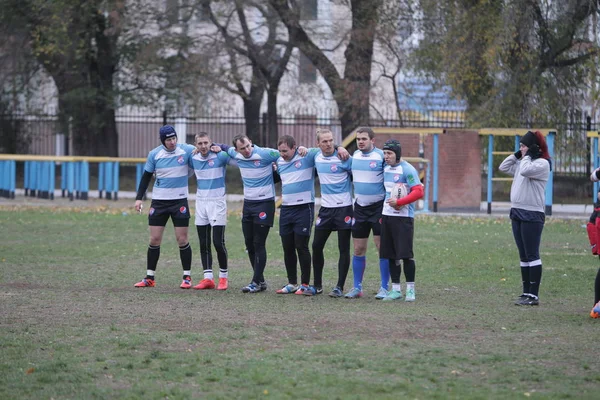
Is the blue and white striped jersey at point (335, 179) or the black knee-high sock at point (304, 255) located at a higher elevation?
the blue and white striped jersey at point (335, 179)

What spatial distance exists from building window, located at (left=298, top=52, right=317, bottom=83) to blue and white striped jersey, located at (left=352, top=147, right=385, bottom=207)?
23.9m

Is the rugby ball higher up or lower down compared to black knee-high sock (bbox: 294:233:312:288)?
higher up

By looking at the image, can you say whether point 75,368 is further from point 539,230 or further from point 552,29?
point 552,29

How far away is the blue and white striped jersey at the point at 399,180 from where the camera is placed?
34.6ft

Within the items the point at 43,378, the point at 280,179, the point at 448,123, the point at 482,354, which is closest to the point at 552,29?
the point at 448,123

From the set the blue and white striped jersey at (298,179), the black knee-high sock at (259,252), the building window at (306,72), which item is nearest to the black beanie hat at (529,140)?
the blue and white striped jersey at (298,179)

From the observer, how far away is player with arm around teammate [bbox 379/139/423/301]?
10539 millimetres

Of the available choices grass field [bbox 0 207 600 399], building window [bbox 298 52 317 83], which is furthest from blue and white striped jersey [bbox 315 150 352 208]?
building window [bbox 298 52 317 83]

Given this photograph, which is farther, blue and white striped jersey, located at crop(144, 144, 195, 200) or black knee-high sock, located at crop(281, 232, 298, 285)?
blue and white striped jersey, located at crop(144, 144, 195, 200)

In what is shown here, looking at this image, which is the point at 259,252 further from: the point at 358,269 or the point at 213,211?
the point at 358,269

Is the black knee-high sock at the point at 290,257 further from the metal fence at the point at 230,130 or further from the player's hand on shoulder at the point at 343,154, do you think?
the metal fence at the point at 230,130

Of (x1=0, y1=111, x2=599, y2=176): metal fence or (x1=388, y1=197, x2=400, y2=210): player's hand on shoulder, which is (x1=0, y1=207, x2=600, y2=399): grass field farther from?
(x1=0, y1=111, x2=599, y2=176): metal fence

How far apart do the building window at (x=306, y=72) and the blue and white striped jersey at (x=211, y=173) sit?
2319cm

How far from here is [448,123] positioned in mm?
31281
